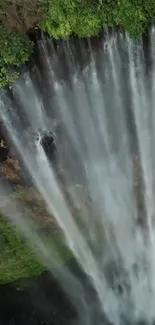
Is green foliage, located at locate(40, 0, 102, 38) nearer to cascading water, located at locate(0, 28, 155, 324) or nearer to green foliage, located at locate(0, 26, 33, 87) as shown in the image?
cascading water, located at locate(0, 28, 155, 324)

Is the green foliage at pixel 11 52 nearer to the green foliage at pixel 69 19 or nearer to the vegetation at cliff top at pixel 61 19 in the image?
the vegetation at cliff top at pixel 61 19

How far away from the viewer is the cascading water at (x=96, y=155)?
15000mm

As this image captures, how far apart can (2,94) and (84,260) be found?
8.98m

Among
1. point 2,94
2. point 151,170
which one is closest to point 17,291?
point 151,170

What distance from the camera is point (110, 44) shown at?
47.2 ft

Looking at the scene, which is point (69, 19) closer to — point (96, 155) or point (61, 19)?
point (61, 19)

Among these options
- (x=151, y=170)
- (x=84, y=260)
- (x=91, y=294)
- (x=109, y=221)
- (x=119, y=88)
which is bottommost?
(x=91, y=294)

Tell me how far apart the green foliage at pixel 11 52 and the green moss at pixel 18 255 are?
6.69m

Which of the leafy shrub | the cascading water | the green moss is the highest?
the leafy shrub

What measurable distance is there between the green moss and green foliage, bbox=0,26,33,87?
6.69 m

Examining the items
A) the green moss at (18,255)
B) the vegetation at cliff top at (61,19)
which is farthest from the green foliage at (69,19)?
the green moss at (18,255)

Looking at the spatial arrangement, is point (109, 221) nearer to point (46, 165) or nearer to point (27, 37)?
point (46, 165)

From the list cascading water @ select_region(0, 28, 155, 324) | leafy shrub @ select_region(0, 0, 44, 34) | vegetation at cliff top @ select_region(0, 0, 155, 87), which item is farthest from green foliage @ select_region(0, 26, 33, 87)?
cascading water @ select_region(0, 28, 155, 324)

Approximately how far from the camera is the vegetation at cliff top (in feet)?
43.2
